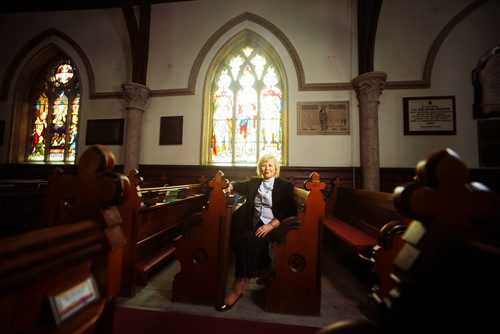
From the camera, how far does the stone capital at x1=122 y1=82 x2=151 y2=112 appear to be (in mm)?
5812

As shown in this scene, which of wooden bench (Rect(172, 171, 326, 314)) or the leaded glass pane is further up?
the leaded glass pane

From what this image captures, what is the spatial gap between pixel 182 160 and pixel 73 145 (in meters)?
3.50

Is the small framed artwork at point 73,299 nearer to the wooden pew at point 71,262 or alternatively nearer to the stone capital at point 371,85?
the wooden pew at point 71,262

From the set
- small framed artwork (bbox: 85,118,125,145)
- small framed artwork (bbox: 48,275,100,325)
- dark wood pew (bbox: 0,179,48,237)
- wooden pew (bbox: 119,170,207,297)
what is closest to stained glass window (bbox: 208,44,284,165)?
small framed artwork (bbox: 85,118,125,145)

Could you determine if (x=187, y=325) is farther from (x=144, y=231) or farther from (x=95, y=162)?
Answer: (x=95, y=162)

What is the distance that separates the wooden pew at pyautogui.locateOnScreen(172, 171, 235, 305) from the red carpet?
0.22 meters

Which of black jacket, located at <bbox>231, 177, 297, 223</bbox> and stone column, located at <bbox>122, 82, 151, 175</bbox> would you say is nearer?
black jacket, located at <bbox>231, 177, 297, 223</bbox>

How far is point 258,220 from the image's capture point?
99.5 inches

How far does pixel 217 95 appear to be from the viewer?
247 inches

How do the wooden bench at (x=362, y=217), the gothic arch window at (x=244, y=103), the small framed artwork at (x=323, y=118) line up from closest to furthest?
the wooden bench at (x=362, y=217) → the small framed artwork at (x=323, y=118) → the gothic arch window at (x=244, y=103)

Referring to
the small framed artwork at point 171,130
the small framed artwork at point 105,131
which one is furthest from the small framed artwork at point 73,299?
the small framed artwork at point 105,131

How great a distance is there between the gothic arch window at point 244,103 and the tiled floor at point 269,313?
3.60 m

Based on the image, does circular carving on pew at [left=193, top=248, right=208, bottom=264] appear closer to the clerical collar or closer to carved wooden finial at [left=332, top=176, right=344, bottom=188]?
the clerical collar

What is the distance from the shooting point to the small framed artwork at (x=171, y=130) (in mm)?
5992
